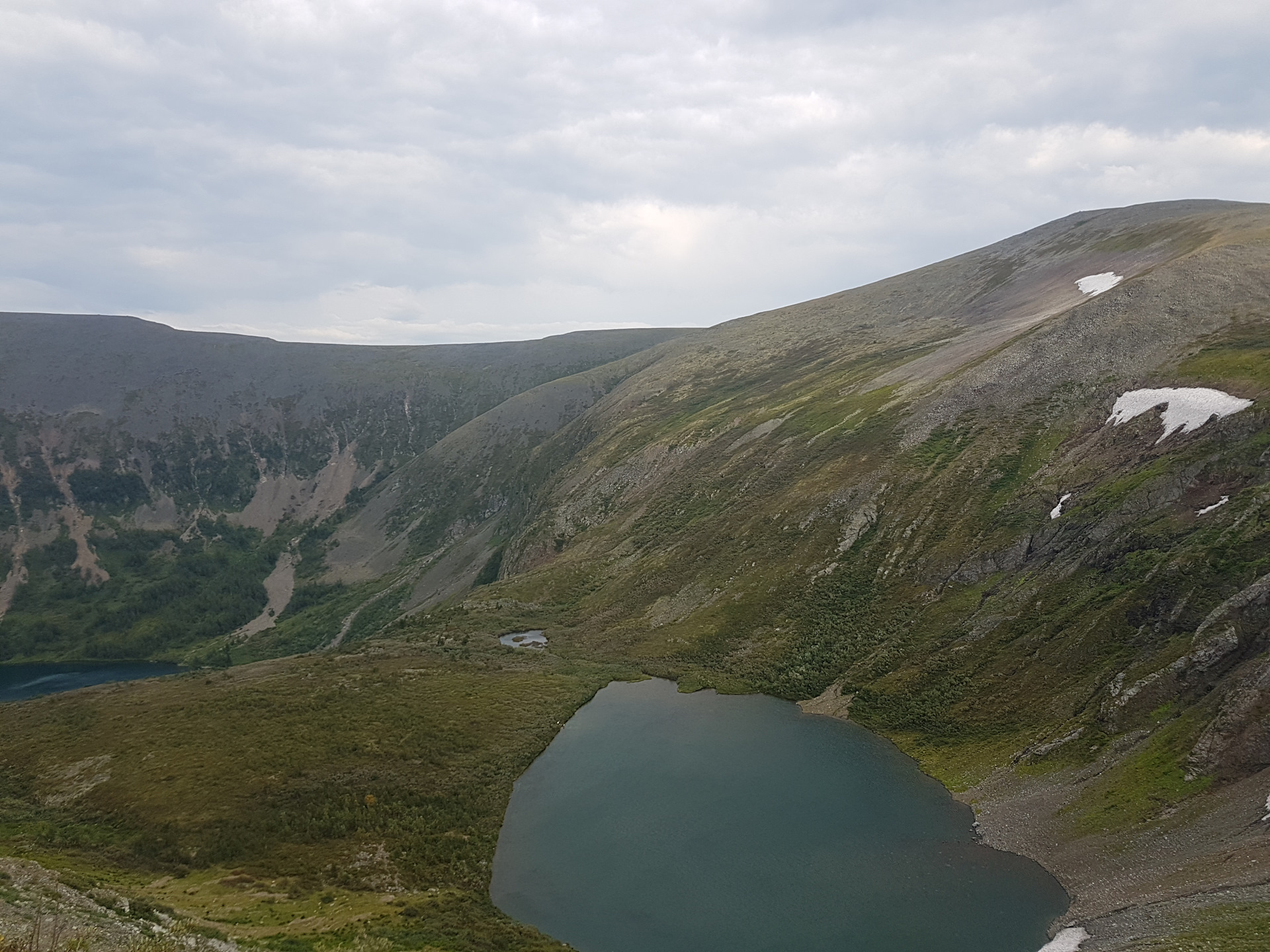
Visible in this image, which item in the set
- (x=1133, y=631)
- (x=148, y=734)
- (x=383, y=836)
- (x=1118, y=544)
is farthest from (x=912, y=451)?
→ (x=148, y=734)

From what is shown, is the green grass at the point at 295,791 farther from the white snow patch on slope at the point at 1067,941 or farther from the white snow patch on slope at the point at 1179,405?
the white snow patch on slope at the point at 1179,405

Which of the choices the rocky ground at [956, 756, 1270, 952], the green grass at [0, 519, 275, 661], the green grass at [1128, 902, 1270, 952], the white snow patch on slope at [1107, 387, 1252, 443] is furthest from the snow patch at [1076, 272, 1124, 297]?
the green grass at [0, 519, 275, 661]

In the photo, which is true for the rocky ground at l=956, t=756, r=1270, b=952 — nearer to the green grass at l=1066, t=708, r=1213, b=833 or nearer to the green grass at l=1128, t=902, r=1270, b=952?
the green grass at l=1128, t=902, r=1270, b=952

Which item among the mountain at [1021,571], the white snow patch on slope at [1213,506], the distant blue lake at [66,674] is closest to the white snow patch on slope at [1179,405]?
the mountain at [1021,571]

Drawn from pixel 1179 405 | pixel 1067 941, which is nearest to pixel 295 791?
pixel 1067 941

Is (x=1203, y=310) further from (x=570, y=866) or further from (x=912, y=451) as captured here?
(x=570, y=866)

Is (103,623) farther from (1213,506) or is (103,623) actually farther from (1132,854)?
(1213,506)
